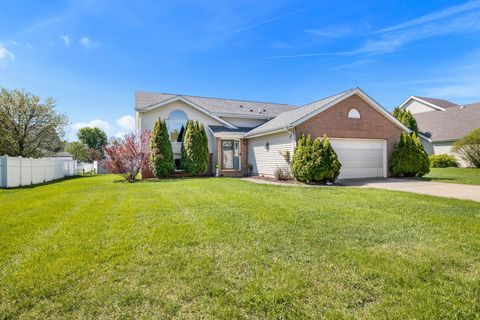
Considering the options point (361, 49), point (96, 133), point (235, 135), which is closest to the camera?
point (361, 49)

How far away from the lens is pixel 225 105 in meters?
22.2

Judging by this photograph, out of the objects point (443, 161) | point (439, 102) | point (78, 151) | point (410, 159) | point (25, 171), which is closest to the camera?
point (25, 171)

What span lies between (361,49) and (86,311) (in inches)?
746

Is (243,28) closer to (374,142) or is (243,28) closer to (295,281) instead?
(374,142)

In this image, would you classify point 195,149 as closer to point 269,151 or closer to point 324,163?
point 269,151

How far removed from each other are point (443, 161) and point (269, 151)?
1852 centimetres

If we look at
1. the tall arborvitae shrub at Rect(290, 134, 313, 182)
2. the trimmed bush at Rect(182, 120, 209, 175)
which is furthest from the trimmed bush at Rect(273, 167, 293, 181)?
the trimmed bush at Rect(182, 120, 209, 175)

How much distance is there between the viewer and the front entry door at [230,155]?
18828mm

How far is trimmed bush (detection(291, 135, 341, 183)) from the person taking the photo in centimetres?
1227

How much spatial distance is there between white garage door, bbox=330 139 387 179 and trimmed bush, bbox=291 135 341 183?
240 cm

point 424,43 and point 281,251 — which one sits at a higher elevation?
point 424,43

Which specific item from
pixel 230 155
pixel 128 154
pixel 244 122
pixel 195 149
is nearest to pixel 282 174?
pixel 230 155

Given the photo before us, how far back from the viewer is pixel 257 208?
683cm

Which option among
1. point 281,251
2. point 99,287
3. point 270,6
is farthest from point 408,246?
point 270,6
